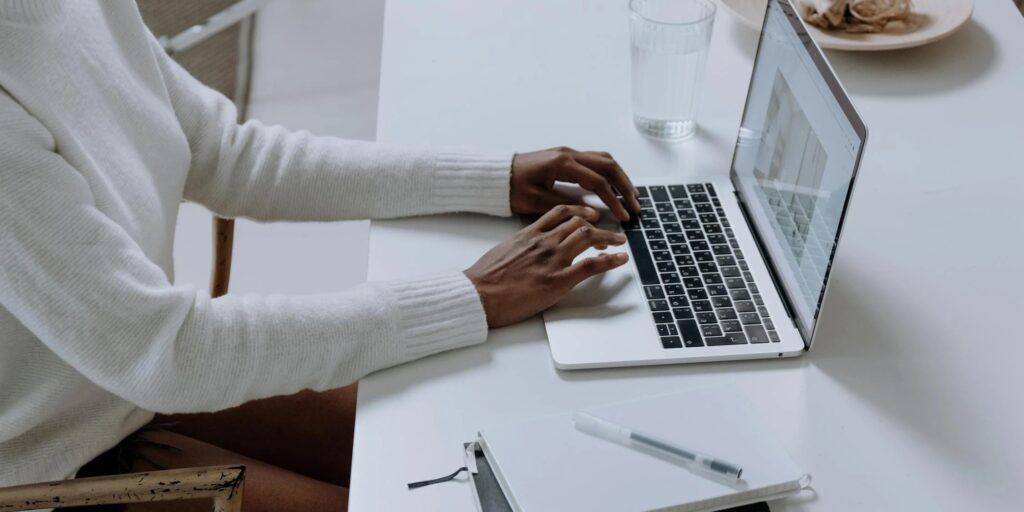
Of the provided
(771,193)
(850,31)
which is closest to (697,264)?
(771,193)

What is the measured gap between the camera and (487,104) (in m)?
1.29

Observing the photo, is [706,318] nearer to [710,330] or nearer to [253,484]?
[710,330]

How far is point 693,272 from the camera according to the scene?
1.02 m

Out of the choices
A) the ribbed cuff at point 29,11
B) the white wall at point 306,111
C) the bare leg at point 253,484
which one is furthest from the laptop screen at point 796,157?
the white wall at point 306,111

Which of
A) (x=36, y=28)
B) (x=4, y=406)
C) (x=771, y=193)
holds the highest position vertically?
(x=36, y=28)

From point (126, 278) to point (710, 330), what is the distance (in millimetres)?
503

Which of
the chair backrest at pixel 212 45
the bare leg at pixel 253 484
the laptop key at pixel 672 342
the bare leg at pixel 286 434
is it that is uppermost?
the laptop key at pixel 672 342

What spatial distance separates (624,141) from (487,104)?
18 centimetres

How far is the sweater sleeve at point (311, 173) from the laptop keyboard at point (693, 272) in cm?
16

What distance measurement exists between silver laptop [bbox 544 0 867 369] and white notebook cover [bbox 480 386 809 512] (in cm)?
8

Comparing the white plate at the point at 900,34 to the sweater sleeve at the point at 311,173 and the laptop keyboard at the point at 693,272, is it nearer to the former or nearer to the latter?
the laptop keyboard at the point at 693,272

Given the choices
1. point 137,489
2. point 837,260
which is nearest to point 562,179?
point 837,260

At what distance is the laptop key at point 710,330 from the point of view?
0.94 metres

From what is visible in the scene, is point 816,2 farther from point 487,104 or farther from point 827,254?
point 827,254
